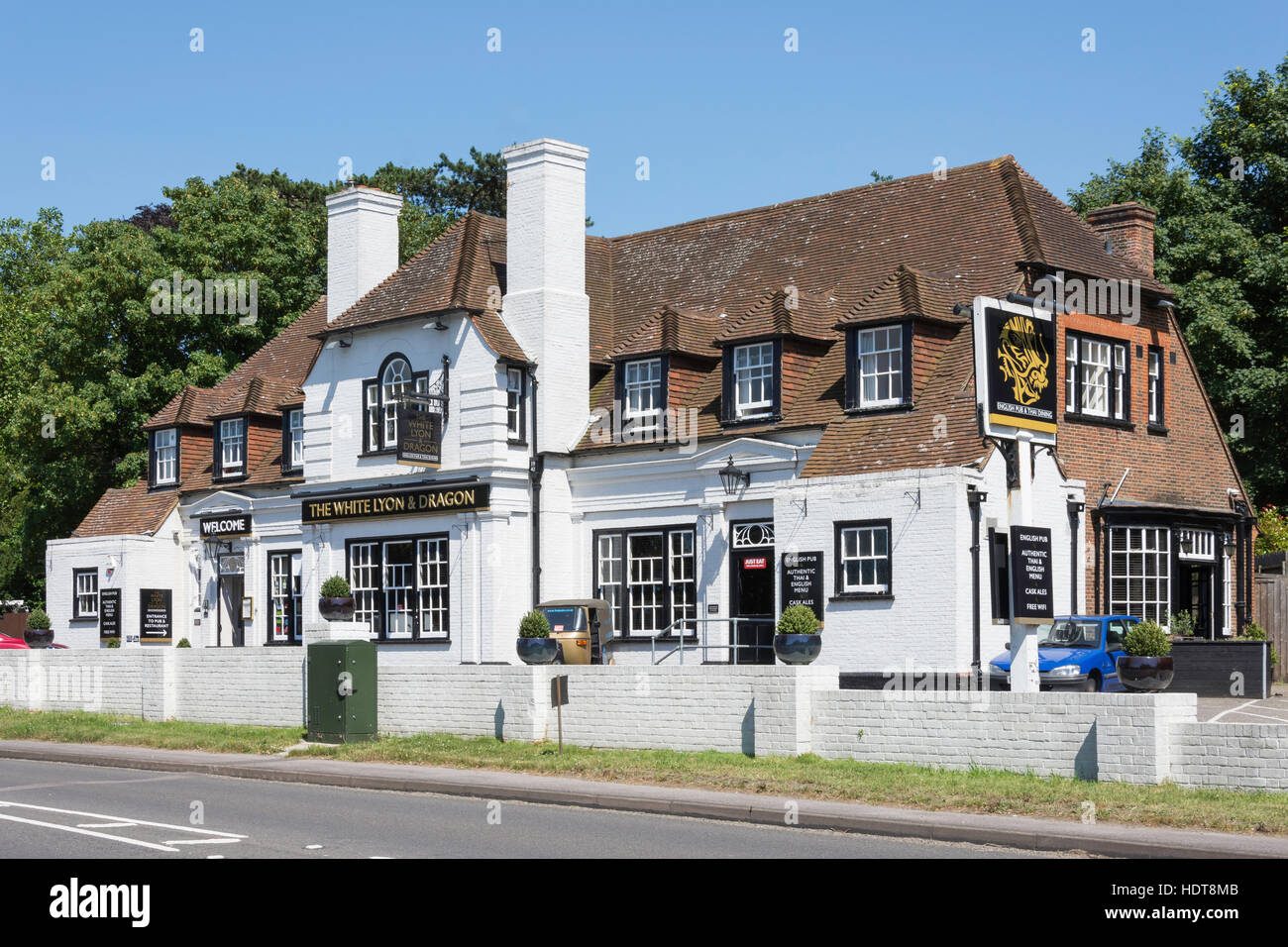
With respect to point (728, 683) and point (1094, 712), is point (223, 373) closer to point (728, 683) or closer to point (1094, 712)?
point (728, 683)

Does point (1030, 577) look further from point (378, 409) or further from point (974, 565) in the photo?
point (378, 409)

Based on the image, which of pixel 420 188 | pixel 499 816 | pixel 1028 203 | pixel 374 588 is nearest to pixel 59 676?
pixel 374 588

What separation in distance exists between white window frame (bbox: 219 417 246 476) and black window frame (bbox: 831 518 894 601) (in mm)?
19270

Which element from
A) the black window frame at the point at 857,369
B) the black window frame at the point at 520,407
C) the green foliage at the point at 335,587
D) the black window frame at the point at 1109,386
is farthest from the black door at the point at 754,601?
the green foliage at the point at 335,587

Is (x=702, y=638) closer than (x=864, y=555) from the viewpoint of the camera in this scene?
No

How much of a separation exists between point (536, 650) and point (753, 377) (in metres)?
8.37

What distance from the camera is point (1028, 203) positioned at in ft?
101

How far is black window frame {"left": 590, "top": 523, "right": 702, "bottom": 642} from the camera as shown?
104 feet

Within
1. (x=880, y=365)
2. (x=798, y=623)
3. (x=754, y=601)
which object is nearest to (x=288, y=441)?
(x=754, y=601)

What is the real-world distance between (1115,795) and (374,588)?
2165 centimetres

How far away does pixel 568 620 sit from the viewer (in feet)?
101

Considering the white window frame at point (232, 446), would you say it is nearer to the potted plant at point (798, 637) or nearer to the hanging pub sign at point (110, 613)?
the hanging pub sign at point (110, 613)

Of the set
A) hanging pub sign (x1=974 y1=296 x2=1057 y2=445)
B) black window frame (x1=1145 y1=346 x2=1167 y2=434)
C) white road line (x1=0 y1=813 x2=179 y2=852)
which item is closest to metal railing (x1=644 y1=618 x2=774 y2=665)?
black window frame (x1=1145 y1=346 x2=1167 y2=434)

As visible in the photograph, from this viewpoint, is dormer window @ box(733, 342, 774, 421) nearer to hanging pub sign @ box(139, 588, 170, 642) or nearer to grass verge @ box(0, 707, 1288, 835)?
grass verge @ box(0, 707, 1288, 835)
